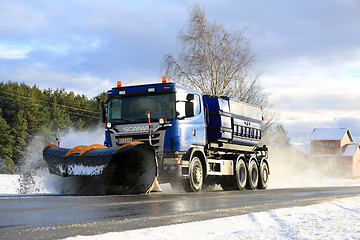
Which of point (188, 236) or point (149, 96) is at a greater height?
point (149, 96)

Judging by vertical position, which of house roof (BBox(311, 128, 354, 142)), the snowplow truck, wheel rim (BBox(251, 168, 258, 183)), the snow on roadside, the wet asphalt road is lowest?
the snow on roadside

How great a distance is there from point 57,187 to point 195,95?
5228mm

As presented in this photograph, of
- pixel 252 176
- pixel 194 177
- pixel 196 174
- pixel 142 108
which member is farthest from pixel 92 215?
pixel 252 176

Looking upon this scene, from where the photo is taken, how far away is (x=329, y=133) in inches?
3231

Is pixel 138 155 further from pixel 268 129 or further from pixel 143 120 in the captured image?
pixel 268 129

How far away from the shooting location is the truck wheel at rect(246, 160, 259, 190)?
19.8 m

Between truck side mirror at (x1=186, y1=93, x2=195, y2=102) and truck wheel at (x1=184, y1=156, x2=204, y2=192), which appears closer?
truck side mirror at (x1=186, y1=93, x2=195, y2=102)

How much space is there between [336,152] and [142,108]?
69507 mm

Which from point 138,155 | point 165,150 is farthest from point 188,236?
point 165,150

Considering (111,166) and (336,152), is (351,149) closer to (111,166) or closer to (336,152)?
(336,152)

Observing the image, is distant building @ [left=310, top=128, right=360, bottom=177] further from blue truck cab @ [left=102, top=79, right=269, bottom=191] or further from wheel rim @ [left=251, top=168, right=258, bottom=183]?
blue truck cab @ [left=102, top=79, right=269, bottom=191]

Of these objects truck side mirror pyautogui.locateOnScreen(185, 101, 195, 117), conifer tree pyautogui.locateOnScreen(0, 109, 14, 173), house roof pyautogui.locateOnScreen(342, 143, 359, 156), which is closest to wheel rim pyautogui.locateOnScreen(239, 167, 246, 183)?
truck side mirror pyautogui.locateOnScreen(185, 101, 195, 117)

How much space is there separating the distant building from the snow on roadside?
234ft

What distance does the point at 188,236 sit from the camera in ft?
20.3
